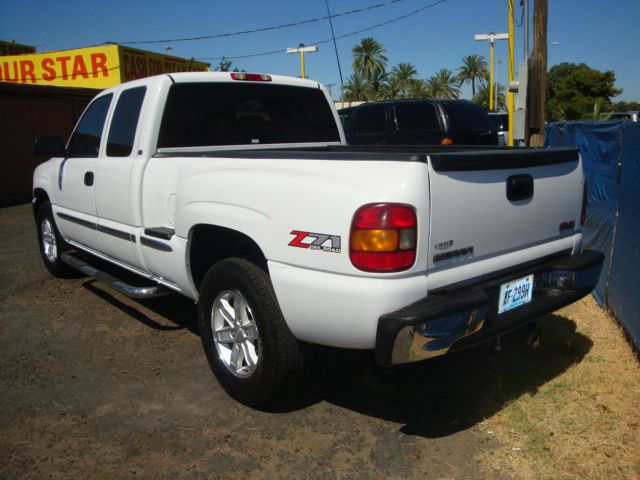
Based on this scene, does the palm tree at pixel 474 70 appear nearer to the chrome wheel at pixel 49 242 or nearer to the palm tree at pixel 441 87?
the palm tree at pixel 441 87

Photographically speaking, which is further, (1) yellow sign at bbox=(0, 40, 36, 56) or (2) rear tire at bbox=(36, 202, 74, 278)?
(1) yellow sign at bbox=(0, 40, 36, 56)

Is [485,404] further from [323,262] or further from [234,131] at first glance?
[234,131]

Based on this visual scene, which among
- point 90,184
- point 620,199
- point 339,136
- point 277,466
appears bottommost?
point 277,466

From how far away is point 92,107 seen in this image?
5152 millimetres

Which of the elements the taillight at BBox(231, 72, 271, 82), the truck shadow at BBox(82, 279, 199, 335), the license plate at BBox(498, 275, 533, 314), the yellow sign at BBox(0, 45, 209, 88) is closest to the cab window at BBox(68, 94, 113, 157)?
the taillight at BBox(231, 72, 271, 82)

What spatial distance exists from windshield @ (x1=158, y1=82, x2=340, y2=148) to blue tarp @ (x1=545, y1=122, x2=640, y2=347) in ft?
7.96

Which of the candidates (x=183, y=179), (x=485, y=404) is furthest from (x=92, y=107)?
(x=485, y=404)

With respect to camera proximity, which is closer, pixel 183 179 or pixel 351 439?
pixel 351 439

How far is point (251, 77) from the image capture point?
455 centimetres

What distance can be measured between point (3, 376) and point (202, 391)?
1.40 metres

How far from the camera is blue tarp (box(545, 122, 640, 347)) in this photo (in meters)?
4.36

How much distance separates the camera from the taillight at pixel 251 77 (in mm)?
4457

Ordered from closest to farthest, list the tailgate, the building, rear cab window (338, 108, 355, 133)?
1. the tailgate
2. rear cab window (338, 108, 355, 133)
3. the building

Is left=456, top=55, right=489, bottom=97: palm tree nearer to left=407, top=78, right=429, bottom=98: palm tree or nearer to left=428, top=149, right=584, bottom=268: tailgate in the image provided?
left=407, top=78, right=429, bottom=98: palm tree
